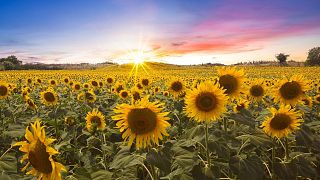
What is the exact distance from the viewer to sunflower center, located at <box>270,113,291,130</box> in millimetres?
4844

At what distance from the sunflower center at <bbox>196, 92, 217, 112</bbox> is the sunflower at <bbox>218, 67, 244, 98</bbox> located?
75 centimetres

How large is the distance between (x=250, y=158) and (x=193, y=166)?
0.78 m

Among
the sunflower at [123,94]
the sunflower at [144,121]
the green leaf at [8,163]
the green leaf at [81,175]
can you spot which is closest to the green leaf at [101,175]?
the green leaf at [81,175]

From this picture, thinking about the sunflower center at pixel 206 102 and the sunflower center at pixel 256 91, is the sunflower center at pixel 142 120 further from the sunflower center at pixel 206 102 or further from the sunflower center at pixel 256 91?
the sunflower center at pixel 256 91

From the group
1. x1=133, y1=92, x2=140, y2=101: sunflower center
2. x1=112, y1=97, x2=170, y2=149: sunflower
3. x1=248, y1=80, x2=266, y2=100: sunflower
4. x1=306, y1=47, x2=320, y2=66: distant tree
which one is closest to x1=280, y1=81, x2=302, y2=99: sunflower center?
x1=248, y1=80, x2=266, y2=100: sunflower

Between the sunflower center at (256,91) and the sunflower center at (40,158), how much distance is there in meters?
5.47

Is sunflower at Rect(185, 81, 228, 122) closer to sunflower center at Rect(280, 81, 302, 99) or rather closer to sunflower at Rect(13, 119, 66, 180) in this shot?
sunflower center at Rect(280, 81, 302, 99)

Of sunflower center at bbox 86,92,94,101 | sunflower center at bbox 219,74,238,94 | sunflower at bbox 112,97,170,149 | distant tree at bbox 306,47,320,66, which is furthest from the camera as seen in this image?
distant tree at bbox 306,47,320,66

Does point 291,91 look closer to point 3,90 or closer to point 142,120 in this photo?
point 142,120

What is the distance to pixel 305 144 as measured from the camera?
14.7 ft

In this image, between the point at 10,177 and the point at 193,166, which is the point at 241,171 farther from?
the point at 10,177

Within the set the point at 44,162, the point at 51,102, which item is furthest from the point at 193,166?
the point at 51,102

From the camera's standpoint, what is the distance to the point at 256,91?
796cm

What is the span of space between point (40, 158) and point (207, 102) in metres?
2.08
